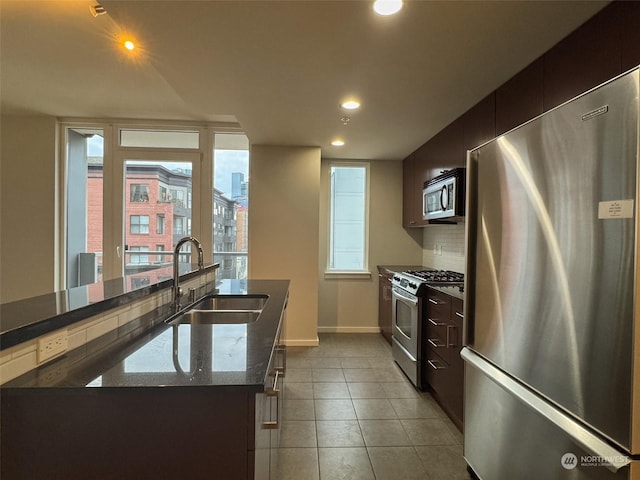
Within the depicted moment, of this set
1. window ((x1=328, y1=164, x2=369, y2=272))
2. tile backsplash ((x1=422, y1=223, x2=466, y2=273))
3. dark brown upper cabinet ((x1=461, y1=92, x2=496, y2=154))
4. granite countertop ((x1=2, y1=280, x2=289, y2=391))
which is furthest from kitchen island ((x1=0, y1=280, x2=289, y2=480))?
window ((x1=328, y1=164, x2=369, y2=272))

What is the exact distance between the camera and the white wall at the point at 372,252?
479cm

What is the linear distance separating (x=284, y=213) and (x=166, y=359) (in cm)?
303

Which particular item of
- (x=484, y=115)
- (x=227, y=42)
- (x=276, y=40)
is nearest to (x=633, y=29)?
(x=484, y=115)

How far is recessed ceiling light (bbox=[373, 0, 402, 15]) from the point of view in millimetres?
1503

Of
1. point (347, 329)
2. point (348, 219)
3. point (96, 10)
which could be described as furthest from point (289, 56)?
point (347, 329)

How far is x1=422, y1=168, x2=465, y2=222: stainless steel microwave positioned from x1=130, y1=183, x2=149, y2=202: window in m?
3.36

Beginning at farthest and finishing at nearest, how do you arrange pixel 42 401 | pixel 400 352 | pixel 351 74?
pixel 400 352 < pixel 351 74 < pixel 42 401

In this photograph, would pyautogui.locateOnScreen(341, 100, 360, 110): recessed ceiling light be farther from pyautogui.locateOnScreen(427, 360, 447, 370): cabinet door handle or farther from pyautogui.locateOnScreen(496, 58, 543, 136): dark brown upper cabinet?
pyautogui.locateOnScreen(427, 360, 447, 370): cabinet door handle

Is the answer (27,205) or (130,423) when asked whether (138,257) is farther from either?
(130,423)

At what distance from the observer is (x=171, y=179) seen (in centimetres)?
431

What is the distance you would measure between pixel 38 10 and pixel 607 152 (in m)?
3.13

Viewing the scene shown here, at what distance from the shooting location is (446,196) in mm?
2977

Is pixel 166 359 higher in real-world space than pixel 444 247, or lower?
lower

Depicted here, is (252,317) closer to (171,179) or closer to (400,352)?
(400,352)
